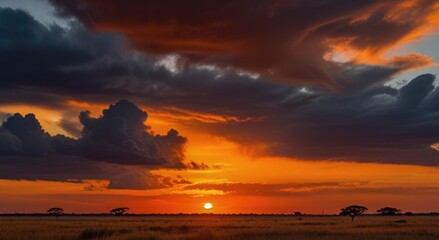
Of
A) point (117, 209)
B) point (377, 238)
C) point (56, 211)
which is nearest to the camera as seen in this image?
point (377, 238)

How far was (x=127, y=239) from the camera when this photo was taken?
38125 millimetres

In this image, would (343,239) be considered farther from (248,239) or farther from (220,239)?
(220,239)

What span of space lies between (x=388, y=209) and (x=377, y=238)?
12598cm

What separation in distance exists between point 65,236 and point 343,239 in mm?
23621

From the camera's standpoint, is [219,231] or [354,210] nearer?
[219,231]

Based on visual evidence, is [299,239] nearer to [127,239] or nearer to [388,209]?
[127,239]

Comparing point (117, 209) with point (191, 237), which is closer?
point (191, 237)

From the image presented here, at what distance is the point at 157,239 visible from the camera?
3959 centimetres

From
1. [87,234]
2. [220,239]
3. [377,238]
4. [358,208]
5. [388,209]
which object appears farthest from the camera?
[388,209]

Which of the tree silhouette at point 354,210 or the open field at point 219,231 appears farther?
the tree silhouette at point 354,210

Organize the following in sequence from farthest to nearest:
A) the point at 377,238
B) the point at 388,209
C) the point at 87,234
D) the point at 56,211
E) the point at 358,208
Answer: the point at 388,209 → the point at 56,211 → the point at 358,208 → the point at 87,234 → the point at 377,238

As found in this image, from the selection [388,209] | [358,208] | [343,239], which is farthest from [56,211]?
[343,239]

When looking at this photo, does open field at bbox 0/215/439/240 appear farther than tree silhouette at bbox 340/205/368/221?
No

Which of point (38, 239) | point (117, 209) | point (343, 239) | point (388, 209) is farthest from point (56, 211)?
point (343, 239)
